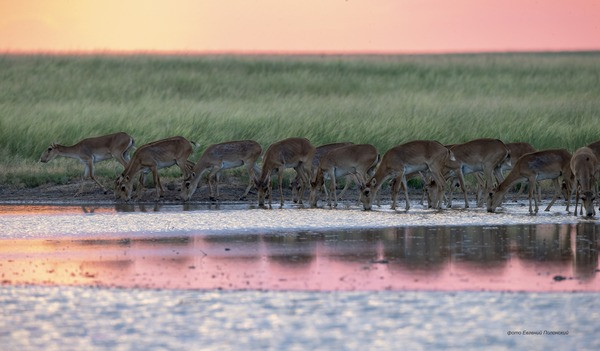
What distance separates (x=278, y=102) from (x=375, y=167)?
15271 millimetres

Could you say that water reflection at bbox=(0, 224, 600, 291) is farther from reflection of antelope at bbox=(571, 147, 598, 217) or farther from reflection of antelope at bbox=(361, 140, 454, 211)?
reflection of antelope at bbox=(361, 140, 454, 211)

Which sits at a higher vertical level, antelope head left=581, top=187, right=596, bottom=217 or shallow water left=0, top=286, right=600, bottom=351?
antelope head left=581, top=187, right=596, bottom=217

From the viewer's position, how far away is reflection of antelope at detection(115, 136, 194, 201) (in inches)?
914

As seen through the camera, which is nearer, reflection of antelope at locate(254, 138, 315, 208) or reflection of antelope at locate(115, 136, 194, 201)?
reflection of antelope at locate(254, 138, 315, 208)

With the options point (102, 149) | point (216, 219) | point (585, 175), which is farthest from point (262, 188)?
point (585, 175)

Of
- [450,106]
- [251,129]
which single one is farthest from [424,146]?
[450,106]

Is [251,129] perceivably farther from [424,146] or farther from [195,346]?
[195,346]

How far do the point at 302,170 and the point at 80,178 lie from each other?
4979mm

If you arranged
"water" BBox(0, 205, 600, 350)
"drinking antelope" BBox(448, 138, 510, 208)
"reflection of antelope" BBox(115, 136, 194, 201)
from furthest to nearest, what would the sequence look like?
"reflection of antelope" BBox(115, 136, 194, 201) < "drinking antelope" BBox(448, 138, 510, 208) < "water" BBox(0, 205, 600, 350)

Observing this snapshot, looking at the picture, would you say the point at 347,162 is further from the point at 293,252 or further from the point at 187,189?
the point at 293,252

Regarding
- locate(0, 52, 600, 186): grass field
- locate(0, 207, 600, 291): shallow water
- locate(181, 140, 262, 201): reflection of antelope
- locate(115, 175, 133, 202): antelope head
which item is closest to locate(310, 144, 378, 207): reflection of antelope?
locate(181, 140, 262, 201): reflection of antelope

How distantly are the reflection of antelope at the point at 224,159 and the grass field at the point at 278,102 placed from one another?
3120mm

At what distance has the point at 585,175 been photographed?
19984mm

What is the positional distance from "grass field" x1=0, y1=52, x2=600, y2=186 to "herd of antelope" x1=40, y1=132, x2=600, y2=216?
7.97ft
